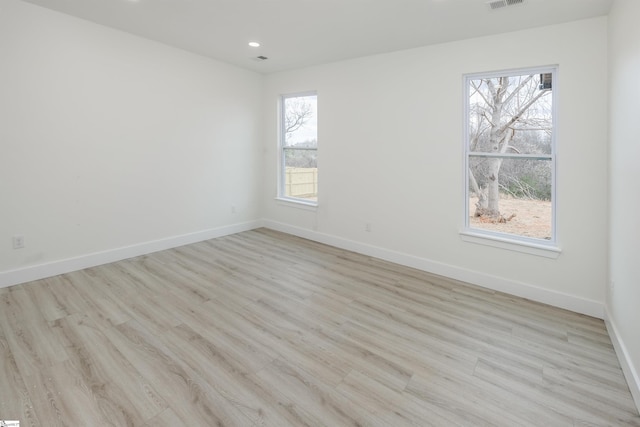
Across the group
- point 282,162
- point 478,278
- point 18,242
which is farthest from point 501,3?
point 18,242

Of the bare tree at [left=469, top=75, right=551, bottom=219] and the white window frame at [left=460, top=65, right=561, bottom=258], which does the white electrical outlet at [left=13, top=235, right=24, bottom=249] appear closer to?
the white window frame at [left=460, top=65, right=561, bottom=258]

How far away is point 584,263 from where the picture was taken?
301cm

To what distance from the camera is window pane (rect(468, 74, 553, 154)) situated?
3182 mm

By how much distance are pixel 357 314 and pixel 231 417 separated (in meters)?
1.41

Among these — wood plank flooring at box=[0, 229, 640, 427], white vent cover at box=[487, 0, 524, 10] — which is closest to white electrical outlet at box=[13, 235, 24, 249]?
wood plank flooring at box=[0, 229, 640, 427]

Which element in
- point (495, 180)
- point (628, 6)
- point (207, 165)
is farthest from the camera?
point (207, 165)

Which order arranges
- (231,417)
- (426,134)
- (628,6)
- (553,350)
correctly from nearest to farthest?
(231,417)
(628,6)
(553,350)
(426,134)

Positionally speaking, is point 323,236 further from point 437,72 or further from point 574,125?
point 574,125

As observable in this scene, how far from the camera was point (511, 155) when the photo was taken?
3.35m

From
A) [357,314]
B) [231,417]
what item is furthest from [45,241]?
[357,314]

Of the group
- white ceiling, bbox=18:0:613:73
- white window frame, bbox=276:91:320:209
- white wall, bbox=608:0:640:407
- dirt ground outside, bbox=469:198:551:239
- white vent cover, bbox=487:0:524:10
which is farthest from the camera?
white window frame, bbox=276:91:320:209

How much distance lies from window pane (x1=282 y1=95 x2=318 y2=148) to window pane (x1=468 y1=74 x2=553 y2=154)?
2.33 meters

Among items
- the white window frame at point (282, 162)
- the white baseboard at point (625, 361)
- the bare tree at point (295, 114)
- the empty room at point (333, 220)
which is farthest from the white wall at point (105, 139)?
the white baseboard at point (625, 361)

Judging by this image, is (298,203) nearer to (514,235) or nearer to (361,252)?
(361,252)
